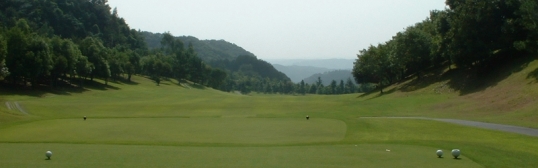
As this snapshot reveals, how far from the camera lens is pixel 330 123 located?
26922 mm

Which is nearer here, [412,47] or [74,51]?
[412,47]

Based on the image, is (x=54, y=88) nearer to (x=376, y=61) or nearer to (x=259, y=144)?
(x=376, y=61)

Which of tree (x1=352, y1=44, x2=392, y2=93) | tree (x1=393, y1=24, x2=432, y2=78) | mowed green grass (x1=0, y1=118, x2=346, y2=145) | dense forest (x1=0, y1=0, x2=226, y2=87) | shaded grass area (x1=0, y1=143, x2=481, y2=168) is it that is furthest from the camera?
tree (x1=352, y1=44, x2=392, y2=93)

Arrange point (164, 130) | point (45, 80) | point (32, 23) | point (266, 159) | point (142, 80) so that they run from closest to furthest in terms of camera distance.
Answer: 1. point (266, 159)
2. point (164, 130)
3. point (45, 80)
4. point (142, 80)
5. point (32, 23)

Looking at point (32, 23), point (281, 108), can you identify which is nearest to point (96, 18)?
point (32, 23)

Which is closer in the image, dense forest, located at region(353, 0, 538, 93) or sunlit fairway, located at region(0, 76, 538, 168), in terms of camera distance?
sunlit fairway, located at region(0, 76, 538, 168)

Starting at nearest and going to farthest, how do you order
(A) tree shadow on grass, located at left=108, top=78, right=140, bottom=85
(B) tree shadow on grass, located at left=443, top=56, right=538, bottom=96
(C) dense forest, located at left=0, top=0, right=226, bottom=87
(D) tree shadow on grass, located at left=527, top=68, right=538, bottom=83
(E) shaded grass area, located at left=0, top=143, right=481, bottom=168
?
(E) shaded grass area, located at left=0, top=143, right=481, bottom=168
(D) tree shadow on grass, located at left=527, top=68, right=538, bottom=83
(B) tree shadow on grass, located at left=443, top=56, right=538, bottom=96
(C) dense forest, located at left=0, top=0, right=226, bottom=87
(A) tree shadow on grass, located at left=108, top=78, right=140, bottom=85

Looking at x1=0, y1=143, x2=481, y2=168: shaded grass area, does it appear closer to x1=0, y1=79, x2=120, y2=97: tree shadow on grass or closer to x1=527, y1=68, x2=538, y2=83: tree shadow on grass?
x1=527, y1=68, x2=538, y2=83: tree shadow on grass

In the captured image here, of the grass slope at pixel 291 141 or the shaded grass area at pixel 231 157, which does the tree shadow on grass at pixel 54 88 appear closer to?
the grass slope at pixel 291 141

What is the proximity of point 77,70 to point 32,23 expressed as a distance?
7511 centimetres

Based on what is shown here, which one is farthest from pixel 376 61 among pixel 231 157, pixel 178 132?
pixel 231 157

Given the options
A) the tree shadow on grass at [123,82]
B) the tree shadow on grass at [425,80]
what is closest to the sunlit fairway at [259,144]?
the tree shadow on grass at [425,80]

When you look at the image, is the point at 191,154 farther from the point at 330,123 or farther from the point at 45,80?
the point at 45,80

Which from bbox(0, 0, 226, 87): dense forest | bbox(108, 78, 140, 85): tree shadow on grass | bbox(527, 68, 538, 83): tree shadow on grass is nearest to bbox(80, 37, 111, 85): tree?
bbox(0, 0, 226, 87): dense forest
